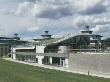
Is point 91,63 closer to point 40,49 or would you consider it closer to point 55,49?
point 55,49

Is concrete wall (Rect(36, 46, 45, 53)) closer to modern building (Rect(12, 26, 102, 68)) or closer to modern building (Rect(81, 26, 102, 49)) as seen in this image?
modern building (Rect(12, 26, 102, 68))

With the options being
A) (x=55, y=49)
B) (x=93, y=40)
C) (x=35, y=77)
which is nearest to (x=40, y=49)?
(x=55, y=49)

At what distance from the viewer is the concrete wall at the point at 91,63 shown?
62.3 m

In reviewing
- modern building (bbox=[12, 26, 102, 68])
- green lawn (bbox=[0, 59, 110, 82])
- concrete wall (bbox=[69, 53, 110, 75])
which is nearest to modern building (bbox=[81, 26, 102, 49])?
modern building (bbox=[12, 26, 102, 68])

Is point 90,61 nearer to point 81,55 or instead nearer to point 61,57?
point 81,55

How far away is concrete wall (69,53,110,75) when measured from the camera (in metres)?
62.3

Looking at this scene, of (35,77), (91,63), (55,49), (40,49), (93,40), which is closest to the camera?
(35,77)

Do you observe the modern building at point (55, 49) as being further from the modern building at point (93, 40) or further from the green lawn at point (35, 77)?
the green lawn at point (35, 77)

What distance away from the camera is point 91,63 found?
66.1 meters

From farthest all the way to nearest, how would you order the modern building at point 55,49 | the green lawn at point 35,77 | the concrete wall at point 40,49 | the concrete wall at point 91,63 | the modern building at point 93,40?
the modern building at point 93,40, the concrete wall at point 40,49, the modern building at point 55,49, the concrete wall at point 91,63, the green lawn at point 35,77

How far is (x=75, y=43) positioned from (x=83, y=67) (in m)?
38.0

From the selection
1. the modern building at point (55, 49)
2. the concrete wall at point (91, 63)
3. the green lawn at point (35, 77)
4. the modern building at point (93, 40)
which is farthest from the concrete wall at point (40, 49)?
the green lawn at point (35, 77)

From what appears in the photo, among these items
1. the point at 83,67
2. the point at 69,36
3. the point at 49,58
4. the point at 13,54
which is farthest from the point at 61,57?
the point at 13,54

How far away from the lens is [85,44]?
109 metres
